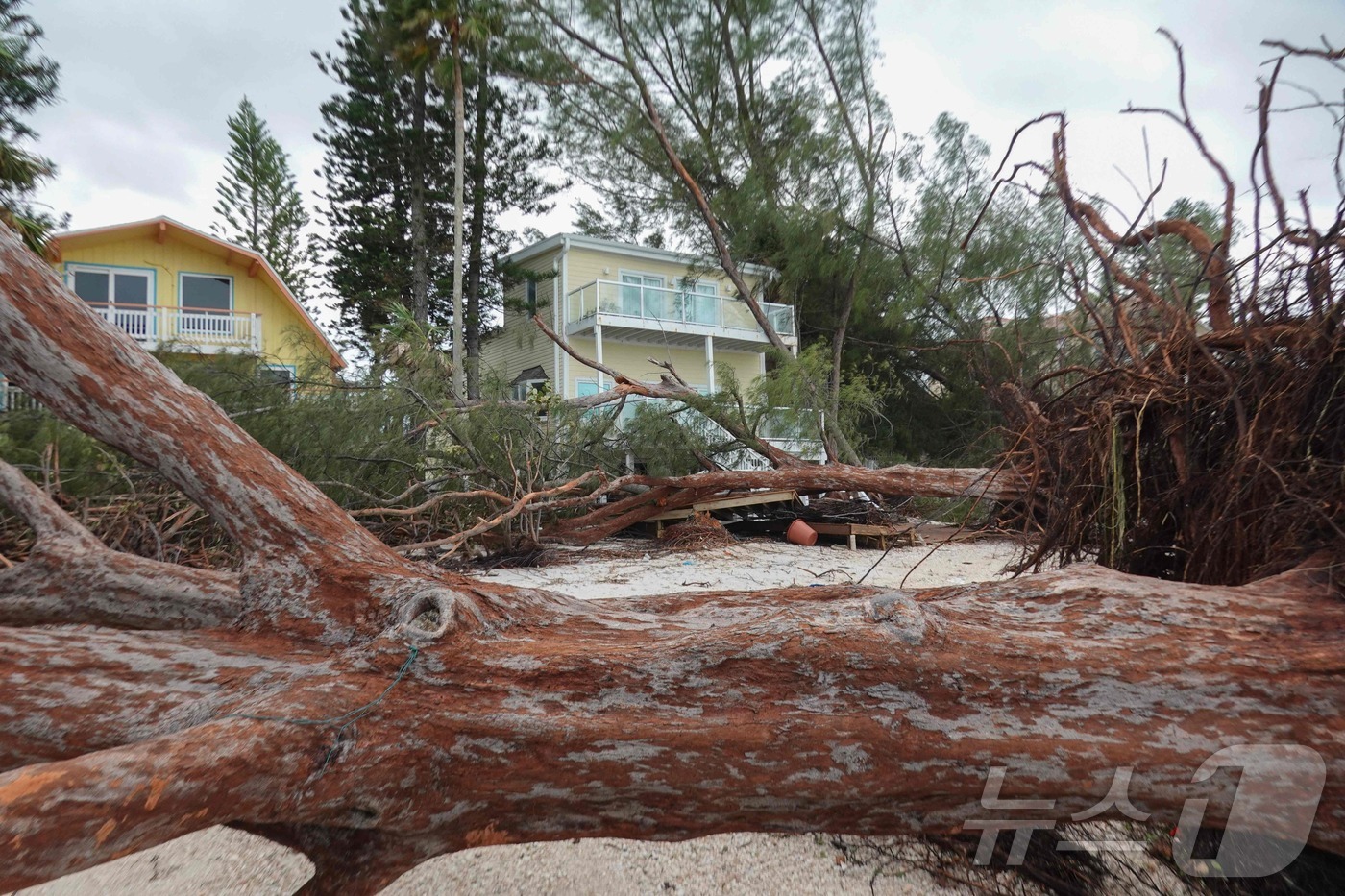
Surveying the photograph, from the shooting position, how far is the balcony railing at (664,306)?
58.9 feet

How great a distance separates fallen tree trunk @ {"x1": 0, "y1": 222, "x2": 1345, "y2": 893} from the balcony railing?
52.1 ft

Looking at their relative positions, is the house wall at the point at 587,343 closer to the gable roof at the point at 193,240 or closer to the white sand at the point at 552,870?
the gable roof at the point at 193,240

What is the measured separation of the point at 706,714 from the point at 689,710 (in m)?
0.04

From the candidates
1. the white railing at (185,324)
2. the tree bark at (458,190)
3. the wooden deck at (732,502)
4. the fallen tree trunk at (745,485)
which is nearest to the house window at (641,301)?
the tree bark at (458,190)

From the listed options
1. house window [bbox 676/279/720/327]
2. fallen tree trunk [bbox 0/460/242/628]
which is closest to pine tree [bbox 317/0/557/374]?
house window [bbox 676/279/720/327]

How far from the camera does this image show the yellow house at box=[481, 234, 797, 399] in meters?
18.1

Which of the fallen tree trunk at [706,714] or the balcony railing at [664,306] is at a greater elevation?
the balcony railing at [664,306]

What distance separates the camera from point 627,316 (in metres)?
18.1

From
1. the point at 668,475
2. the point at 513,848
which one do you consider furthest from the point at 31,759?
the point at 668,475

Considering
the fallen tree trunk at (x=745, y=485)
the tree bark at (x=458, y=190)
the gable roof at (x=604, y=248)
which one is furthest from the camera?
the gable roof at (x=604, y=248)

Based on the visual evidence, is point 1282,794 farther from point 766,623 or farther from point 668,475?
point 668,475

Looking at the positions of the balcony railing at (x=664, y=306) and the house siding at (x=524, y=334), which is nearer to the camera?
the balcony railing at (x=664, y=306)

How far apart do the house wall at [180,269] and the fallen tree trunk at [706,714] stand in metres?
16.5

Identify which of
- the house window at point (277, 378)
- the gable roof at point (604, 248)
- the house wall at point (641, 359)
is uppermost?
the gable roof at point (604, 248)
